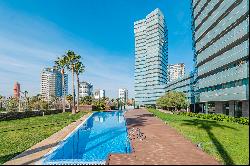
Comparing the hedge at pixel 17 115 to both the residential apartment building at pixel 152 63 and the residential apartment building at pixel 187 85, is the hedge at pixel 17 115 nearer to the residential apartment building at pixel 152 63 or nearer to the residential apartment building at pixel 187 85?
the residential apartment building at pixel 187 85

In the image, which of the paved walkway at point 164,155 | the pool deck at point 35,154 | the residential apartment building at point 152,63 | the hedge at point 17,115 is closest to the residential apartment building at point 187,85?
the residential apartment building at point 152,63

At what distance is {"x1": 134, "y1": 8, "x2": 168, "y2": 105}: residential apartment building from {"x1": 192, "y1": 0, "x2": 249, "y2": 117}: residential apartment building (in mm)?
116187

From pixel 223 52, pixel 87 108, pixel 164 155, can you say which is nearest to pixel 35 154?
pixel 164 155

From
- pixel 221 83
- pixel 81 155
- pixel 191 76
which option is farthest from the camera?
pixel 191 76

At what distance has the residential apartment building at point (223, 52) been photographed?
4112 cm

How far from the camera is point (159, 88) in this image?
176 meters

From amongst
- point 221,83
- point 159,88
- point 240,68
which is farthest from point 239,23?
point 159,88

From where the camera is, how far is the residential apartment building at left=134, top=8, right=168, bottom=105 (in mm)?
183000

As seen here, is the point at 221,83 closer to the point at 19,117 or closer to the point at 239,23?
the point at 239,23

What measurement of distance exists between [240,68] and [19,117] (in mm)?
32494

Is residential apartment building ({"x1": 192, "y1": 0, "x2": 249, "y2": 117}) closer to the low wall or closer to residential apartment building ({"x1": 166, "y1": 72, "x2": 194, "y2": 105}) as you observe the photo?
the low wall

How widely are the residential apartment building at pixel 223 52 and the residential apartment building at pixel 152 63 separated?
11619 centimetres

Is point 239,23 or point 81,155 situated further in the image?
point 239,23

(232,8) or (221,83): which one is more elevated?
(232,8)
